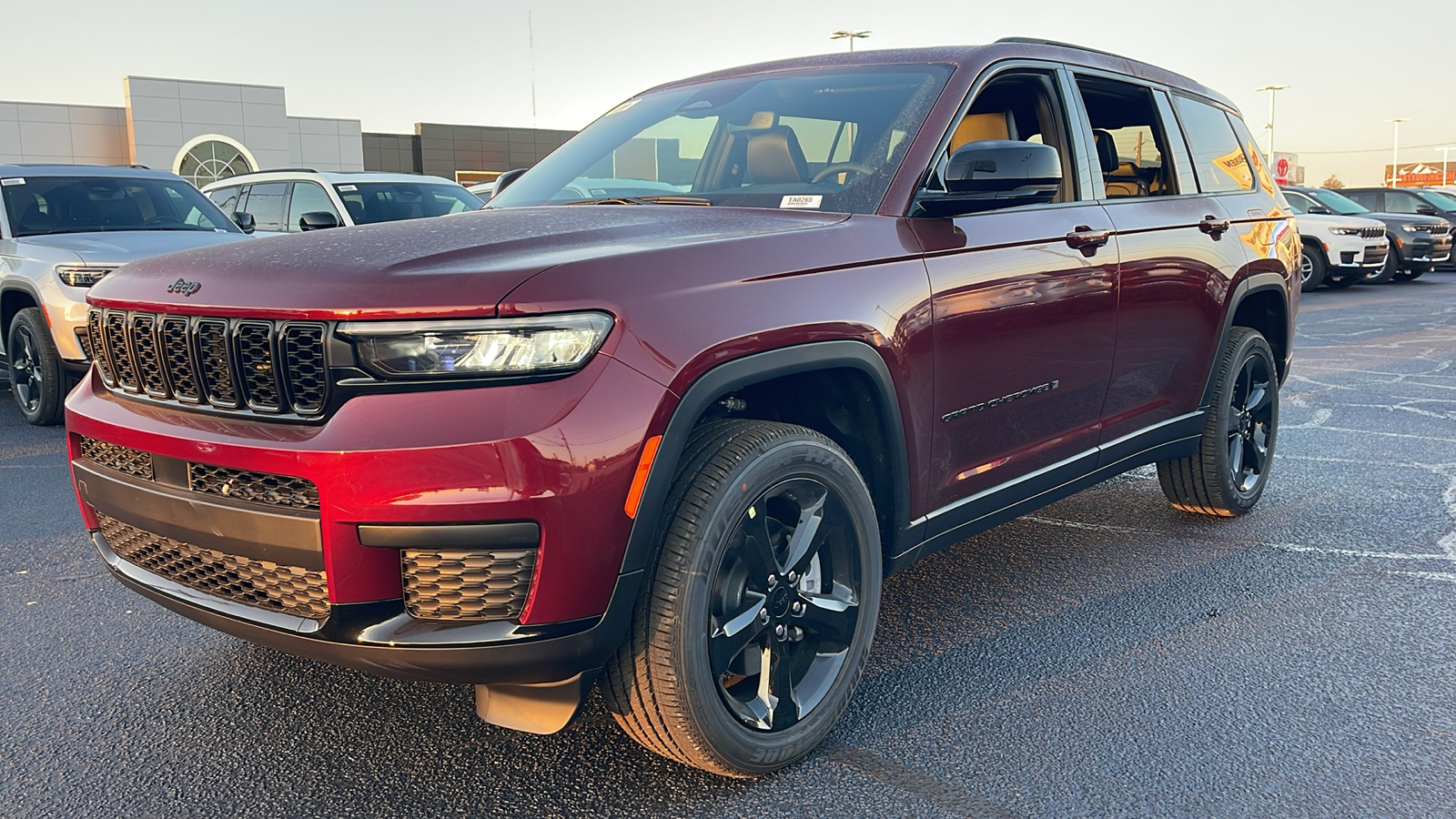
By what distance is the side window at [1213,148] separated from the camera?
478 cm

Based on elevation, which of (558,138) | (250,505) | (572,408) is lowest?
(250,505)

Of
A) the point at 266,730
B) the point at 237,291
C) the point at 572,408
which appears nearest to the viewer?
the point at 572,408

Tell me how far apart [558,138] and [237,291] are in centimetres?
5391

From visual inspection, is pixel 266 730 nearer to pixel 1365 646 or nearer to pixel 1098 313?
pixel 1098 313

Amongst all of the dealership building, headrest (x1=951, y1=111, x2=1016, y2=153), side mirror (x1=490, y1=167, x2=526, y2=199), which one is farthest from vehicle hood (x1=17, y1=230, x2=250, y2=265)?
the dealership building

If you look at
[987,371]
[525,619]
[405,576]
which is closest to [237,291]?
[405,576]

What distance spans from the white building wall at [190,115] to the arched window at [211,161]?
0.95ft

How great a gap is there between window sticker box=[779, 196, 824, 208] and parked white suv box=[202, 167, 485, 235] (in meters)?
7.65

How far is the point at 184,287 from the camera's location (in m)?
2.65

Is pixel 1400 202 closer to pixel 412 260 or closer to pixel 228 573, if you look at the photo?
pixel 412 260

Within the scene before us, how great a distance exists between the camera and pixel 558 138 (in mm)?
54469

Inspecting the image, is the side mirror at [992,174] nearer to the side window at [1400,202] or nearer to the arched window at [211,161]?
the side window at [1400,202]

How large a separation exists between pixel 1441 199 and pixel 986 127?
25998 mm

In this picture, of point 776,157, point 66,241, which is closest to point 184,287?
point 776,157
